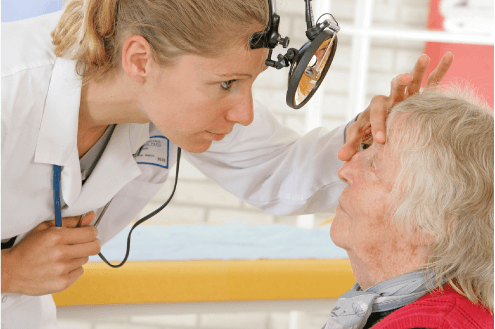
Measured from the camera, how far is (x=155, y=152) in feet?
5.04

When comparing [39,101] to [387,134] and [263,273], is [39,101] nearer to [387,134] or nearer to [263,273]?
[387,134]

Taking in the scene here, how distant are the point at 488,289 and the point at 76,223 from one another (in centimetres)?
106

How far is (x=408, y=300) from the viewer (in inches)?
40.8

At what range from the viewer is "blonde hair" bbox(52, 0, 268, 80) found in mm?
1095

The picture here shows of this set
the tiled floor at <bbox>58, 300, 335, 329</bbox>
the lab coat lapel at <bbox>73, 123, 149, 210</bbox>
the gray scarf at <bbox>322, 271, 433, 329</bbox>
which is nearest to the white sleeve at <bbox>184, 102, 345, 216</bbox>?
the lab coat lapel at <bbox>73, 123, 149, 210</bbox>

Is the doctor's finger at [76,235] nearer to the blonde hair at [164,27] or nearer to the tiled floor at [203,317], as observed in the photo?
the blonde hair at [164,27]

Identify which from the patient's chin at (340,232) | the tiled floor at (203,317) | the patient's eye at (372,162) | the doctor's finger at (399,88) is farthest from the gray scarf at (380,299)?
the tiled floor at (203,317)

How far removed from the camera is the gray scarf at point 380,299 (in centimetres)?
104

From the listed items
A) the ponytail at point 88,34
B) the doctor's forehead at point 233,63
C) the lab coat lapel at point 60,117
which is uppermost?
the ponytail at point 88,34

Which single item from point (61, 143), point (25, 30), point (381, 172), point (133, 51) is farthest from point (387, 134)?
point (25, 30)

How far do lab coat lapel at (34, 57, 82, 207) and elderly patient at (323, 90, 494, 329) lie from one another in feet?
2.33

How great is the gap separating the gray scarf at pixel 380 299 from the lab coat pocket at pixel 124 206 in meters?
0.75

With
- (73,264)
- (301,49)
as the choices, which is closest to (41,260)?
(73,264)

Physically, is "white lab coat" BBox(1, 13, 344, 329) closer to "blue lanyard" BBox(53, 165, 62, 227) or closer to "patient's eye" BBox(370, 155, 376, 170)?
"blue lanyard" BBox(53, 165, 62, 227)
